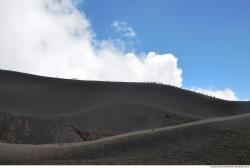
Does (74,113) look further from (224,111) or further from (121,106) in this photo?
(224,111)

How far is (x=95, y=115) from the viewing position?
2934 cm

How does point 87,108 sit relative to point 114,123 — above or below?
above

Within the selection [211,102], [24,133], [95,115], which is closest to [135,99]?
[95,115]

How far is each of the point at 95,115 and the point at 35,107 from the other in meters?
5.61

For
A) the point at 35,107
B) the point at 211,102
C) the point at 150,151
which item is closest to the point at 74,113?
the point at 35,107

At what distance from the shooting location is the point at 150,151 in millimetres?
13125

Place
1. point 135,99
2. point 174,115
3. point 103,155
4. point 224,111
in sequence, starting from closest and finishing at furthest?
point 103,155, point 174,115, point 135,99, point 224,111

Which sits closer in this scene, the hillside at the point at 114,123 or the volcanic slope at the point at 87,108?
the hillside at the point at 114,123

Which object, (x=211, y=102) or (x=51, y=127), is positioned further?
(x=211, y=102)

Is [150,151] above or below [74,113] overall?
below

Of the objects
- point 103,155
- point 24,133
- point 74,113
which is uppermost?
point 74,113

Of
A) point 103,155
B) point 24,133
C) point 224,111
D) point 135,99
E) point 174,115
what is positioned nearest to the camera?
point 103,155

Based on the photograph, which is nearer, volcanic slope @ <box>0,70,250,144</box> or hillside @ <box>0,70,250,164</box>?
hillside @ <box>0,70,250,164</box>

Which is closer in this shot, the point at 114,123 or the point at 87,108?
the point at 114,123
